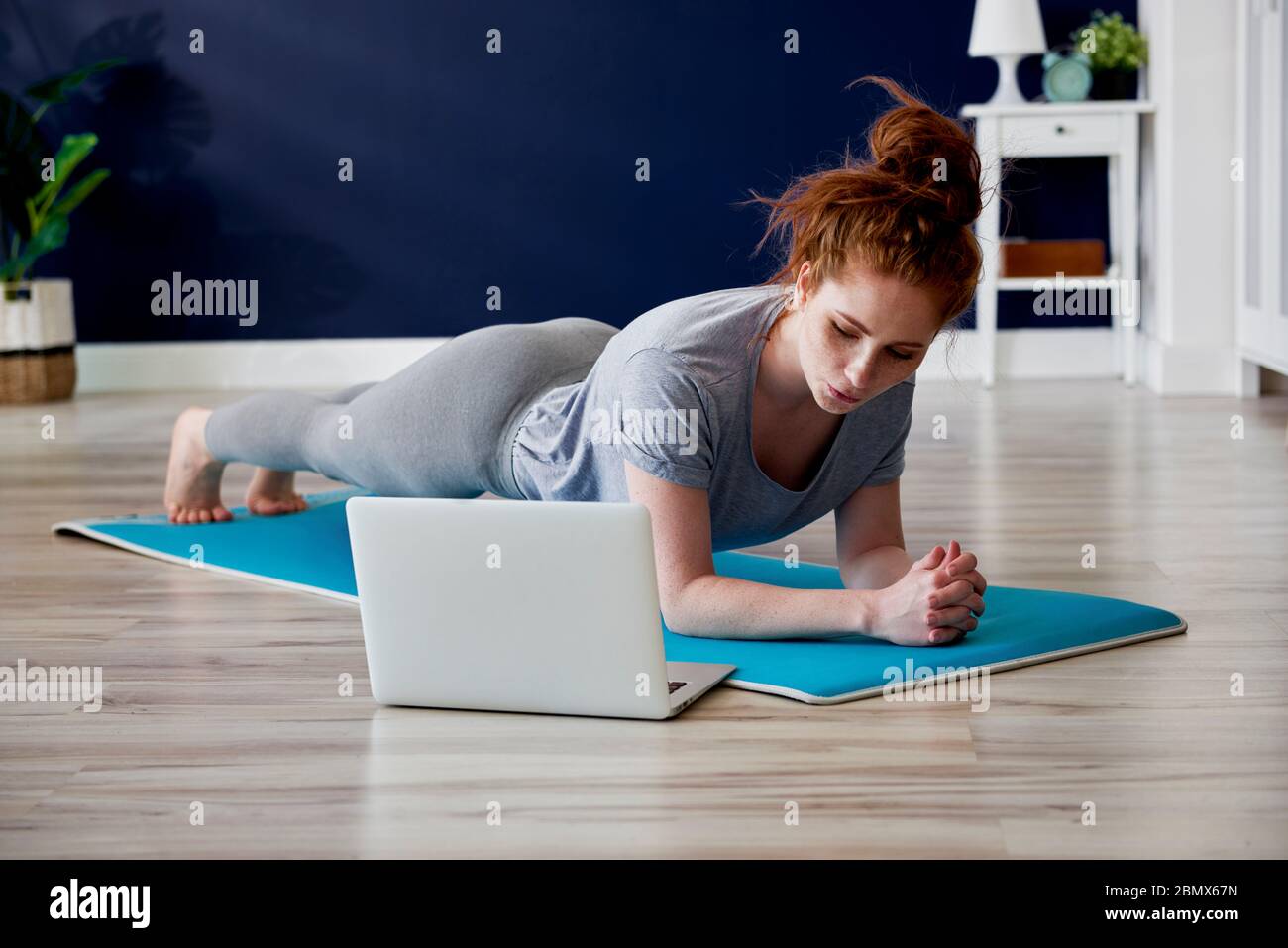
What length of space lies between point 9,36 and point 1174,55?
346cm

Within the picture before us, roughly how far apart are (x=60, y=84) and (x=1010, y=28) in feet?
8.88

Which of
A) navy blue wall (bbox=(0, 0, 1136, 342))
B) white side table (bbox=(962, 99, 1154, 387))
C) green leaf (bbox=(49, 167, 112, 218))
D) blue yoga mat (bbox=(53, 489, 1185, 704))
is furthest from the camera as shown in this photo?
navy blue wall (bbox=(0, 0, 1136, 342))

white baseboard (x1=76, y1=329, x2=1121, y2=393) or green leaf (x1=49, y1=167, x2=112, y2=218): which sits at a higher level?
green leaf (x1=49, y1=167, x2=112, y2=218)

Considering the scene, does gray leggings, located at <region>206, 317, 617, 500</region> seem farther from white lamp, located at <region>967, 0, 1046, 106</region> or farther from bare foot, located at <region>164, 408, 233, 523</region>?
white lamp, located at <region>967, 0, 1046, 106</region>

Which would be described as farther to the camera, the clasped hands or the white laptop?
the clasped hands

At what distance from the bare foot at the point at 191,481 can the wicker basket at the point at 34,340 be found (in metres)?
2.21

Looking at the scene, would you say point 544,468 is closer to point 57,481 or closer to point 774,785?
point 774,785

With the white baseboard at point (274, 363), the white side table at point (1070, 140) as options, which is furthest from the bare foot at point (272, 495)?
the white side table at point (1070, 140)

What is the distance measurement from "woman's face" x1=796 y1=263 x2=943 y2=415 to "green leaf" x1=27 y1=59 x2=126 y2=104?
349cm

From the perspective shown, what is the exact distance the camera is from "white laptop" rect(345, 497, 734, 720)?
1.42 metres

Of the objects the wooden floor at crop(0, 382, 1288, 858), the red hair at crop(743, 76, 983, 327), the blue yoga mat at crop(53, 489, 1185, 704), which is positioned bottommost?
the wooden floor at crop(0, 382, 1288, 858)

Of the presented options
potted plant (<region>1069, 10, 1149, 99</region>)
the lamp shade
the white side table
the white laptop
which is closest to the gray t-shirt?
the white laptop
